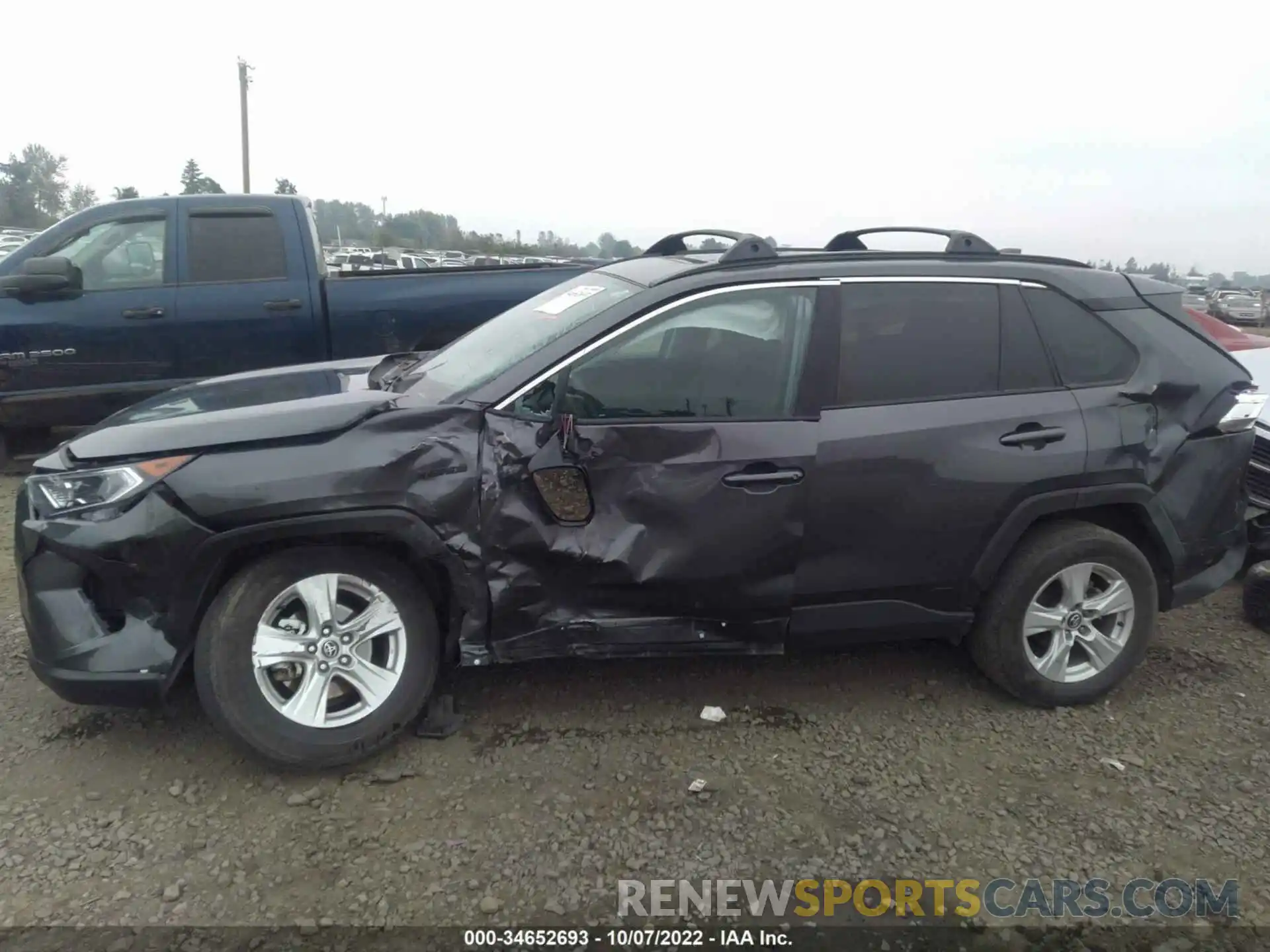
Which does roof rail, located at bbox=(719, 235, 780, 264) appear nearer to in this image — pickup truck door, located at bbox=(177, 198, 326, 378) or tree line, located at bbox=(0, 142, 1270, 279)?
pickup truck door, located at bbox=(177, 198, 326, 378)

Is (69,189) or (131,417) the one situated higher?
(69,189)

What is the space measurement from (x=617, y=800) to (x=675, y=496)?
40.8 inches

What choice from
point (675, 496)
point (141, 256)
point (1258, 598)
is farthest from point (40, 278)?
point (1258, 598)

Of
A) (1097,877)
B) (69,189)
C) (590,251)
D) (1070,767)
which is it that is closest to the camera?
(1097,877)

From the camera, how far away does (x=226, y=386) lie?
151 inches

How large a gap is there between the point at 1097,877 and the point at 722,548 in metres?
1.53

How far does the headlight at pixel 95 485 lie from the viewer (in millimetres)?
2945

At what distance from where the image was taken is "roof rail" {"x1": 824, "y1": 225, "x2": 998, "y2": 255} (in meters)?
3.73

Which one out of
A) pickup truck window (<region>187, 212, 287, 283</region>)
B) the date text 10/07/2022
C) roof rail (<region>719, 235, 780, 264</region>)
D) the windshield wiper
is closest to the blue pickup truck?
pickup truck window (<region>187, 212, 287, 283</region>)

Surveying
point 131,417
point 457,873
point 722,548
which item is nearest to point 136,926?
point 457,873

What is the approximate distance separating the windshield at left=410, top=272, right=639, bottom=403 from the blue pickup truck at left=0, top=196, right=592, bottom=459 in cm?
281

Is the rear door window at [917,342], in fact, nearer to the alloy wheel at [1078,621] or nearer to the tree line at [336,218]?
the alloy wheel at [1078,621]

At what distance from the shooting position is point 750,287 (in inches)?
133

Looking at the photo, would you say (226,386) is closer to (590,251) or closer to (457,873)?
(457,873)
